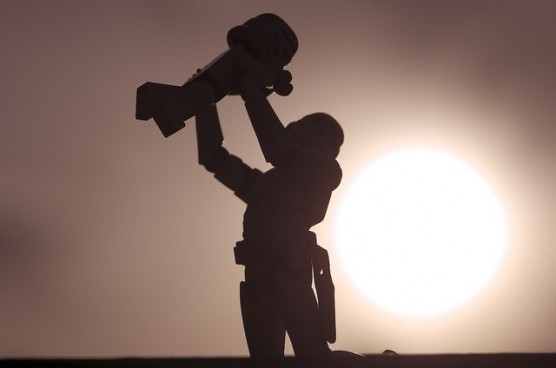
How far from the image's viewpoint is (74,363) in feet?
10.4

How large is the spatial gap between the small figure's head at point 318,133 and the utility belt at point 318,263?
780 millimetres

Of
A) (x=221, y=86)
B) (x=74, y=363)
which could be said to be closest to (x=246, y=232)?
(x=221, y=86)

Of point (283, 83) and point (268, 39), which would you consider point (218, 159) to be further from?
point (268, 39)

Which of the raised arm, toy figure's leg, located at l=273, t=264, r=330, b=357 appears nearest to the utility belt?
toy figure's leg, located at l=273, t=264, r=330, b=357

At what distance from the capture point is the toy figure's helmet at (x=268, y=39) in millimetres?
5871

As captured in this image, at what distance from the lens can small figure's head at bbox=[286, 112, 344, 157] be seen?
585cm

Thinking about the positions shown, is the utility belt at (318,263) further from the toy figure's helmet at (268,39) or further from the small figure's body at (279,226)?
the toy figure's helmet at (268,39)

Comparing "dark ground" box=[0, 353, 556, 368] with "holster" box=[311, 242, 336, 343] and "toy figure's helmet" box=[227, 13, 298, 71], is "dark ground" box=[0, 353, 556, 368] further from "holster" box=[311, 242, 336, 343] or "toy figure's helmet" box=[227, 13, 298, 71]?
"toy figure's helmet" box=[227, 13, 298, 71]

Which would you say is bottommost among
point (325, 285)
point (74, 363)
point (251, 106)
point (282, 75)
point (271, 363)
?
point (74, 363)

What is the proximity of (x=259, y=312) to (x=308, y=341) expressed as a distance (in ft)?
1.75

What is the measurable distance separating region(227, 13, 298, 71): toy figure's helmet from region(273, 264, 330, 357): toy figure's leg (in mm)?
1868

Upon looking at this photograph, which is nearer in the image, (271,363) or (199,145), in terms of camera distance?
(271,363)

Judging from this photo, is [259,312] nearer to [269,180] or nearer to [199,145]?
[269,180]

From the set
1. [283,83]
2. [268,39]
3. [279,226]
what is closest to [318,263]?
[279,226]
